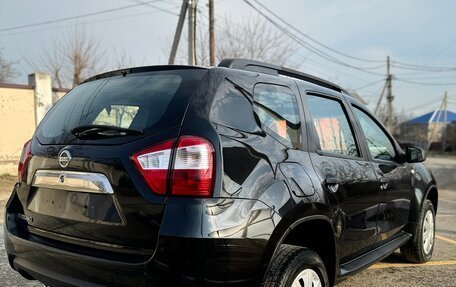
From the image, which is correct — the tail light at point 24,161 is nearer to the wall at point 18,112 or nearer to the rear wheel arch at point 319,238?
the rear wheel arch at point 319,238

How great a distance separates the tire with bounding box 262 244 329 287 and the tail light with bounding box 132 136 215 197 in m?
0.64

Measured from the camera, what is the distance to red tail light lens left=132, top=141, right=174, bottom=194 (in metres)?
2.17

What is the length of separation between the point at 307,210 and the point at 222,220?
0.69 meters

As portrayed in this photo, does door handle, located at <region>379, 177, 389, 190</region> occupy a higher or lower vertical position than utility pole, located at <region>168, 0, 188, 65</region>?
lower

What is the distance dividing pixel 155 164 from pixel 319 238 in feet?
4.49

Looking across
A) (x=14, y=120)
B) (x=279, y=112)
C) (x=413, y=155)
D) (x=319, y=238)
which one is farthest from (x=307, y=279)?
(x=14, y=120)

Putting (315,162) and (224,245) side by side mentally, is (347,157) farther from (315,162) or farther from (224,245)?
(224,245)

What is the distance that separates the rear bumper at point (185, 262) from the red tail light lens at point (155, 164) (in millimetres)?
133

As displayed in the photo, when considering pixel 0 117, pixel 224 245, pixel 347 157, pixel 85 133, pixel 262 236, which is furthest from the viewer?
pixel 0 117

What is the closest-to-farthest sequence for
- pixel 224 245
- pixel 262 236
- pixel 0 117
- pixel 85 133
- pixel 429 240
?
pixel 224 245 < pixel 262 236 < pixel 85 133 < pixel 429 240 < pixel 0 117

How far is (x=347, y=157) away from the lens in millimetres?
3396

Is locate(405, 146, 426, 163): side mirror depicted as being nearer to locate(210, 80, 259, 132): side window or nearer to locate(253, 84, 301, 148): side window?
locate(253, 84, 301, 148): side window

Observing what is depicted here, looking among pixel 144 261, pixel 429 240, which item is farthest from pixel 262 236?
pixel 429 240

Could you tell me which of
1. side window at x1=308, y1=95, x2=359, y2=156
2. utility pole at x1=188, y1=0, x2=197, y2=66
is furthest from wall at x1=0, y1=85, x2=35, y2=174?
side window at x1=308, y1=95, x2=359, y2=156
